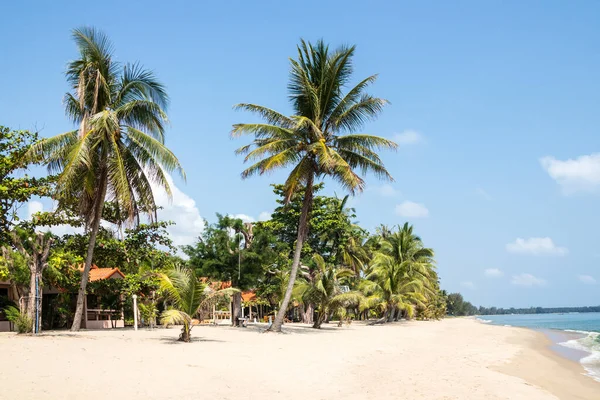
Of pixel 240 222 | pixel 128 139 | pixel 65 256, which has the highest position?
pixel 128 139

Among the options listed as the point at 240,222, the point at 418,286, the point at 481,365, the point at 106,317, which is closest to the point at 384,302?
the point at 418,286

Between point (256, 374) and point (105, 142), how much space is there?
10.9 metres

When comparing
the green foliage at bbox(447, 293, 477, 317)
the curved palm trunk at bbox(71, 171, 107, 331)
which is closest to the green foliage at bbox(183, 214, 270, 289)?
the curved palm trunk at bbox(71, 171, 107, 331)

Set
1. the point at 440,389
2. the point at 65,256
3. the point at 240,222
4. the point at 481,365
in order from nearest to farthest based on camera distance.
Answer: the point at 440,389 → the point at 481,365 → the point at 65,256 → the point at 240,222

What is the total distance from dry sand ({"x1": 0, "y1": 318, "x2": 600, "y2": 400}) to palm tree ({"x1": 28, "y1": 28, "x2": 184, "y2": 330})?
235 inches

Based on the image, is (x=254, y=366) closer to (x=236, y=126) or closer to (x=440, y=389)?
(x=440, y=389)

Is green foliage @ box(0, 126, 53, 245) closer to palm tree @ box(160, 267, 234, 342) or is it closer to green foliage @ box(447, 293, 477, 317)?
palm tree @ box(160, 267, 234, 342)

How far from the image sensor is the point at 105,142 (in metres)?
16.8

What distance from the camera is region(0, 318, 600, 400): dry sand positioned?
24.1ft

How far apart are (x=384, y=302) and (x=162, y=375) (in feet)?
93.0

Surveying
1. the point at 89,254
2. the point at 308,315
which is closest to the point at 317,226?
the point at 308,315

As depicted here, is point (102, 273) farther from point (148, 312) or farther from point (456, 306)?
point (456, 306)

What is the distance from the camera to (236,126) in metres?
19.5

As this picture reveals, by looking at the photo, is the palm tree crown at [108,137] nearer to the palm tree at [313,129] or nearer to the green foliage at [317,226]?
the palm tree at [313,129]
